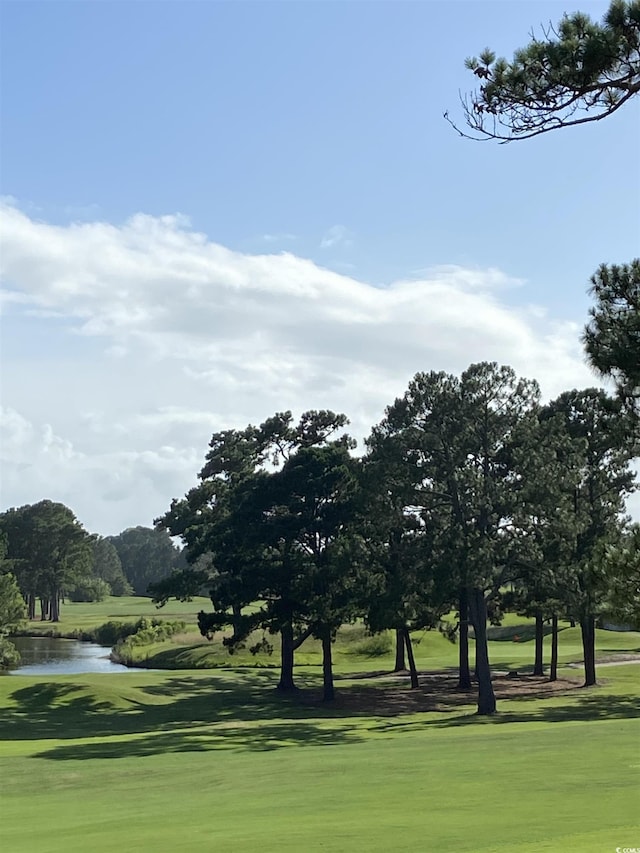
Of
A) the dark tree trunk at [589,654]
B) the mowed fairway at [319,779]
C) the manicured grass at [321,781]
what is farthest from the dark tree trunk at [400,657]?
the manicured grass at [321,781]

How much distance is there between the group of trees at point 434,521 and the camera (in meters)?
42.7

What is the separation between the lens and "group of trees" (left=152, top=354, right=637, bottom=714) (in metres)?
42.7

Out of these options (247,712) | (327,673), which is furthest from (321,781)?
(327,673)

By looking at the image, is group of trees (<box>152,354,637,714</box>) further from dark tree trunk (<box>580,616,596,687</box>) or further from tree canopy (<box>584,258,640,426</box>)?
tree canopy (<box>584,258,640,426</box>)

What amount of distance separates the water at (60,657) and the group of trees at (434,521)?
20.6m

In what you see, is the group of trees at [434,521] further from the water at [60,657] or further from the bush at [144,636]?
the bush at [144,636]

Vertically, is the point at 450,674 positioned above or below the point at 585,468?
below

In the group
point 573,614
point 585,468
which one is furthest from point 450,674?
point 585,468

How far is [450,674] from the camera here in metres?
60.1

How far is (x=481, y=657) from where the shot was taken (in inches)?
1693

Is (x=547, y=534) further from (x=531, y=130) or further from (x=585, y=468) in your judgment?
(x=531, y=130)

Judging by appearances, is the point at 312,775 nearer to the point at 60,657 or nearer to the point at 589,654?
the point at 589,654

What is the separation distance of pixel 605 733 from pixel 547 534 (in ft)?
50.3

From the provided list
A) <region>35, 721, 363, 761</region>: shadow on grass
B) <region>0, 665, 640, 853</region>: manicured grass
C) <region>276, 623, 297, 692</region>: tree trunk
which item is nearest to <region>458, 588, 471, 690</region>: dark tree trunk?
<region>0, 665, 640, 853</region>: manicured grass
